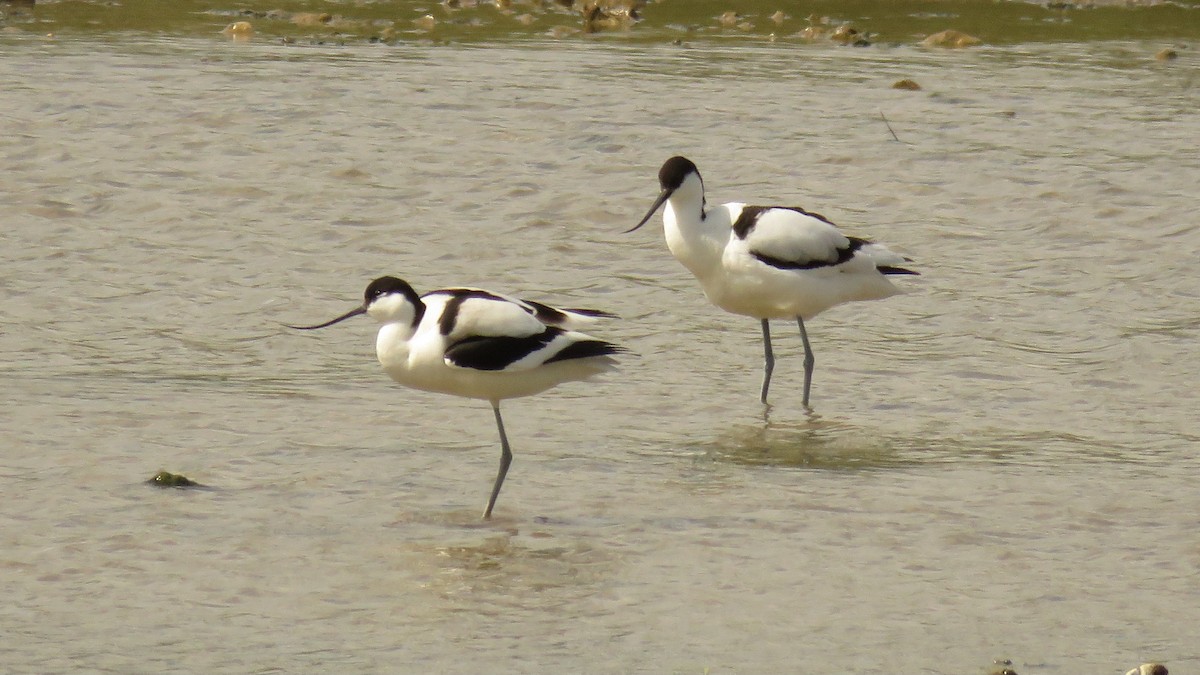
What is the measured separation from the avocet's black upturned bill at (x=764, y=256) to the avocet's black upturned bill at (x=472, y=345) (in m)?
1.75

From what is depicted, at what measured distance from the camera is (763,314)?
891 centimetres

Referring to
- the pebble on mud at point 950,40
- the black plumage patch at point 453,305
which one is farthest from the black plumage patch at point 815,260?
the pebble on mud at point 950,40

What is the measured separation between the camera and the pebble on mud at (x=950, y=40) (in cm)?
1773

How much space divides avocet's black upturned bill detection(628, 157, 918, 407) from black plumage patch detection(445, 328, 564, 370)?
1.85 metres

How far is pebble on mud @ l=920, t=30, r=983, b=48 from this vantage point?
17734mm

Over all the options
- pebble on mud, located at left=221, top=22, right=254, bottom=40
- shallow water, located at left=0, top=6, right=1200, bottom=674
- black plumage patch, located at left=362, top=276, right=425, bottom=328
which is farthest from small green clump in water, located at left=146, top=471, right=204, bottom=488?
pebble on mud, located at left=221, top=22, right=254, bottom=40

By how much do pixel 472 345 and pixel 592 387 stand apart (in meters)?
1.91

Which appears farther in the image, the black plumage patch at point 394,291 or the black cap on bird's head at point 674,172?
the black cap on bird's head at point 674,172

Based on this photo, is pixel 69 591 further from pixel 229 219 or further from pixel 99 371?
pixel 229 219

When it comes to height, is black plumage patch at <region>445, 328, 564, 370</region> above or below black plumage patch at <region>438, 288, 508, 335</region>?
below

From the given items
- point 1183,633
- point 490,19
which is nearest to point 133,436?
point 1183,633

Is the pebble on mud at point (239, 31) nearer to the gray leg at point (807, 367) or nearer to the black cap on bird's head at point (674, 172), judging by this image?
the black cap on bird's head at point (674, 172)

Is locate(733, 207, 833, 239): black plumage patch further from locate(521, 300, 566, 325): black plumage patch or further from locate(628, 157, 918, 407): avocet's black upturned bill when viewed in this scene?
locate(521, 300, 566, 325): black plumage patch

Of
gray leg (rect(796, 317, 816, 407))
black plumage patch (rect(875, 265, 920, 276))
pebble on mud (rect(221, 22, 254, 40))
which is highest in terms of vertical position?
pebble on mud (rect(221, 22, 254, 40))
